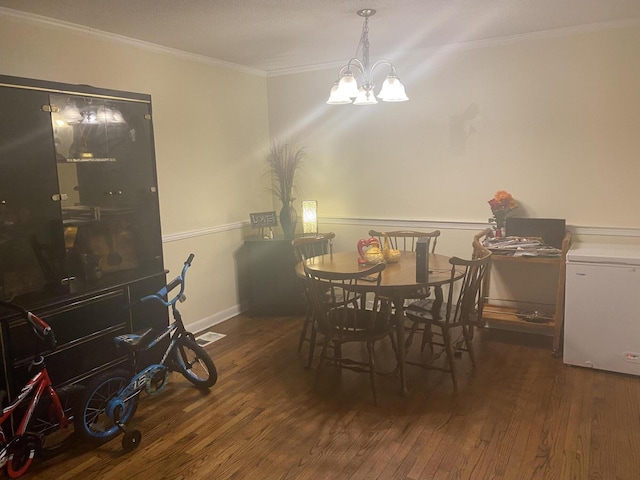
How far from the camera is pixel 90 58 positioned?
3.37m

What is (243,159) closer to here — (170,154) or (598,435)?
(170,154)

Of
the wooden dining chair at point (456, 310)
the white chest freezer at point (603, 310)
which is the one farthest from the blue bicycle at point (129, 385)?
the white chest freezer at point (603, 310)

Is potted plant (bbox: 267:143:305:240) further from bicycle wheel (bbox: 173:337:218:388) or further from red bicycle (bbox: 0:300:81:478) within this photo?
red bicycle (bbox: 0:300:81:478)

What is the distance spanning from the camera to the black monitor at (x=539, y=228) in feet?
12.3

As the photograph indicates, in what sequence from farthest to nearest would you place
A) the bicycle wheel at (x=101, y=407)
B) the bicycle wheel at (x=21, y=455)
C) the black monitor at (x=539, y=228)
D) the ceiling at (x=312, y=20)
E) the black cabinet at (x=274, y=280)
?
the black cabinet at (x=274, y=280) → the black monitor at (x=539, y=228) → the ceiling at (x=312, y=20) → the bicycle wheel at (x=101, y=407) → the bicycle wheel at (x=21, y=455)

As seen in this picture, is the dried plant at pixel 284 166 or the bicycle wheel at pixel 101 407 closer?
the bicycle wheel at pixel 101 407

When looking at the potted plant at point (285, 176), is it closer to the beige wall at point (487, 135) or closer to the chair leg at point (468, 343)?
the beige wall at point (487, 135)

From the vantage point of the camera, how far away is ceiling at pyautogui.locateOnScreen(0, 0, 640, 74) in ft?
9.55

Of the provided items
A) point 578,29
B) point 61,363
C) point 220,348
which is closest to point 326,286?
point 220,348

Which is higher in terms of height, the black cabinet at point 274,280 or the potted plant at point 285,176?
the potted plant at point 285,176

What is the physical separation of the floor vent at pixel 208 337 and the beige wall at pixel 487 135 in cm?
151

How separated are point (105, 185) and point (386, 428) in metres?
2.23

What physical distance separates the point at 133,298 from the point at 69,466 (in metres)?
1.03

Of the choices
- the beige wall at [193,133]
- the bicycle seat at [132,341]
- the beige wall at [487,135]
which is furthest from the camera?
the beige wall at [487,135]
